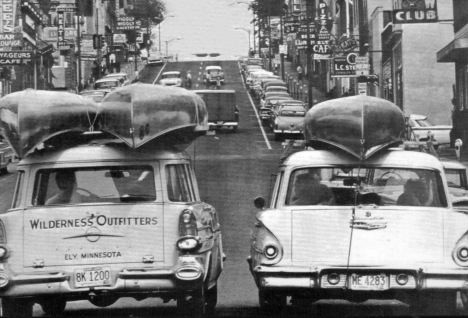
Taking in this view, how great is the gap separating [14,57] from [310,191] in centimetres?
4518

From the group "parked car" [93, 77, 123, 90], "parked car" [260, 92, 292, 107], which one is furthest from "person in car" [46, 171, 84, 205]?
"parked car" [93, 77, 123, 90]

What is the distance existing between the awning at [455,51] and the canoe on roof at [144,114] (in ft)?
98.6

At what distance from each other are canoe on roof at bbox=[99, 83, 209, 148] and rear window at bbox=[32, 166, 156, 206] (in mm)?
427

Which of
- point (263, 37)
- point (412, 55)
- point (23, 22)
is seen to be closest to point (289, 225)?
point (412, 55)

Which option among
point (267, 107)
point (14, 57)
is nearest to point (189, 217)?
point (14, 57)

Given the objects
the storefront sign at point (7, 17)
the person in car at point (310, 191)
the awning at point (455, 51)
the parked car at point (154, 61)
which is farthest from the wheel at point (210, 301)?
the parked car at point (154, 61)

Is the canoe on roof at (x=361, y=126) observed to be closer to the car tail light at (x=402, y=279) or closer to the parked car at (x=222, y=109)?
the car tail light at (x=402, y=279)

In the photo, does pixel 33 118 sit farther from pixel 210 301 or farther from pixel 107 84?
pixel 107 84

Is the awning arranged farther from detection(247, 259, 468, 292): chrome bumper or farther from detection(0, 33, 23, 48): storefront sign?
detection(247, 259, 468, 292): chrome bumper

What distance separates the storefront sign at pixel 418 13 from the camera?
38750mm

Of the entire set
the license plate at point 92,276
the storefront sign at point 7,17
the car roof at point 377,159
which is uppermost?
the storefront sign at point 7,17

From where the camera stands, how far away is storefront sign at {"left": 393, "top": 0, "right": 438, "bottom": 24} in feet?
127

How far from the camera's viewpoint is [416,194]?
36.1ft

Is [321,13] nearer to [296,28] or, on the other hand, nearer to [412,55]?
[296,28]
